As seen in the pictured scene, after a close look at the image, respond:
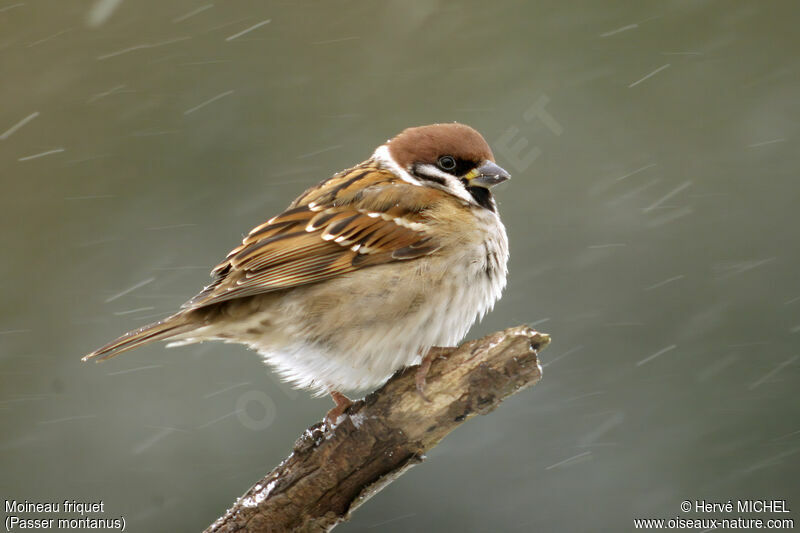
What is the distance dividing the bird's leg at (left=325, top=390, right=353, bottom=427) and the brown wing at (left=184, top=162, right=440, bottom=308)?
474 millimetres

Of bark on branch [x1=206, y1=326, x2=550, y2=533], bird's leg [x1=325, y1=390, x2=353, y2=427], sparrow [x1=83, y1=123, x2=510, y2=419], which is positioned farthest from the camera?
sparrow [x1=83, y1=123, x2=510, y2=419]

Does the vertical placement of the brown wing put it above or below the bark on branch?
above

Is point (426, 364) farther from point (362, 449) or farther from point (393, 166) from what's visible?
point (393, 166)

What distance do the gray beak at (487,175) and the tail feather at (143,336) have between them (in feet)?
4.45

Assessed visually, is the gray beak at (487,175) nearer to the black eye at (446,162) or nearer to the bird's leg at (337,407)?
the black eye at (446,162)

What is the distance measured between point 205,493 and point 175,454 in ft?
0.86

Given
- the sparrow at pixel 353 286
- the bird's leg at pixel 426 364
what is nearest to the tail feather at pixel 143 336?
the sparrow at pixel 353 286

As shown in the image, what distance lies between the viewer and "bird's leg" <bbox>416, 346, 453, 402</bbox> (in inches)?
132

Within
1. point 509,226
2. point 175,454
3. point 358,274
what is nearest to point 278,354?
point 358,274

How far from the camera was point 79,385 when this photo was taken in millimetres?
5262

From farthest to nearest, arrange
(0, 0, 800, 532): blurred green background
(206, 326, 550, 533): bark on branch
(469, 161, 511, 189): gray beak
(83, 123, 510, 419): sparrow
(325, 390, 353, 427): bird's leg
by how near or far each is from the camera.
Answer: (0, 0, 800, 532): blurred green background < (469, 161, 511, 189): gray beak < (83, 123, 510, 419): sparrow < (325, 390, 353, 427): bird's leg < (206, 326, 550, 533): bark on branch

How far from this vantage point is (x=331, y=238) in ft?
12.6

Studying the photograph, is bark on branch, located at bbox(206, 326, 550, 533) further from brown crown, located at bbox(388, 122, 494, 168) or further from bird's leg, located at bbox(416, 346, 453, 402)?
brown crown, located at bbox(388, 122, 494, 168)

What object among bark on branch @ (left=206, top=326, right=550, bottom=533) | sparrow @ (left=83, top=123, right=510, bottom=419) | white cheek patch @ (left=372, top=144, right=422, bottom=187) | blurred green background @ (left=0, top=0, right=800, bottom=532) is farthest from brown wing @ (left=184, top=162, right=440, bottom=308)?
blurred green background @ (left=0, top=0, right=800, bottom=532)
